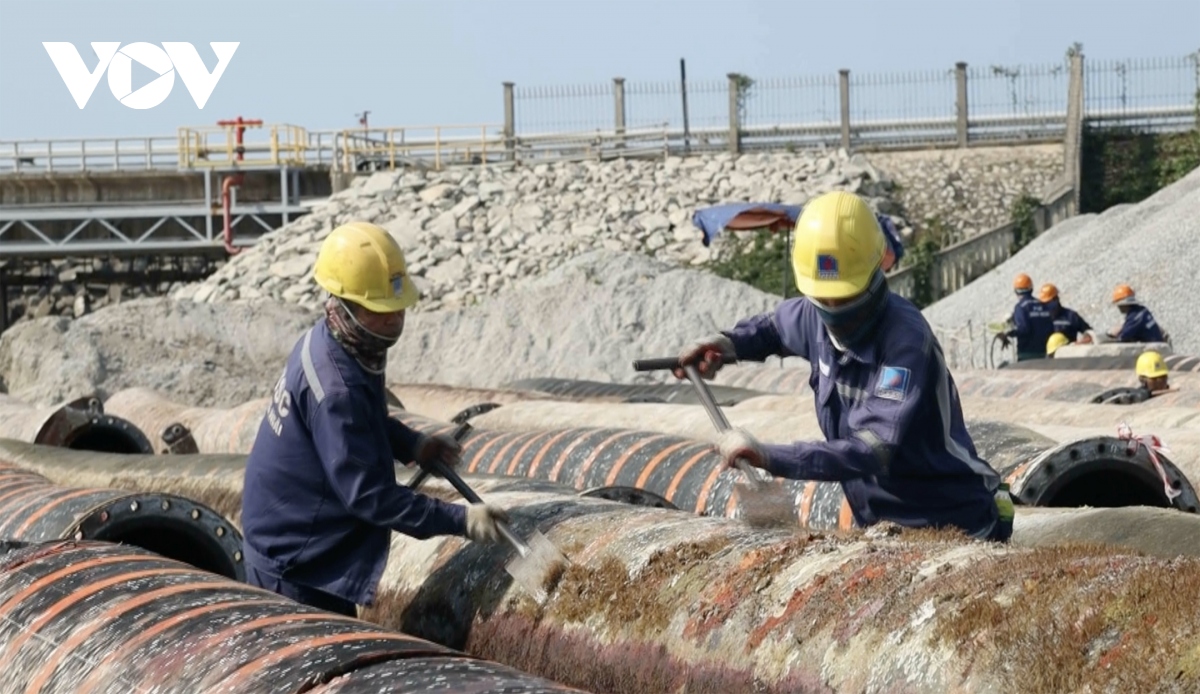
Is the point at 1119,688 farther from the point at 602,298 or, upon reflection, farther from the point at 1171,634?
the point at 602,298

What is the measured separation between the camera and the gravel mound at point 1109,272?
81.3 feet

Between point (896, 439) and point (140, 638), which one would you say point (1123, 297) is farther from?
point (140, 638)

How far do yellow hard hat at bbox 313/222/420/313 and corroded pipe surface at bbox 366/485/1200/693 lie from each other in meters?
0.84

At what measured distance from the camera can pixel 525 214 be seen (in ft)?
124

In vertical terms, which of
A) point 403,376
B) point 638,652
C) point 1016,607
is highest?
point 1016,607

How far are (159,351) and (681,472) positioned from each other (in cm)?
1911

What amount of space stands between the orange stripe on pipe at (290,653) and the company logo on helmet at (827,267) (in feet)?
5.29

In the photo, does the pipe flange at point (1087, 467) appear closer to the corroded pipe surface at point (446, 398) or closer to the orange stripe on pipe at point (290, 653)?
the orange stripe on pipe at point (290, 653)

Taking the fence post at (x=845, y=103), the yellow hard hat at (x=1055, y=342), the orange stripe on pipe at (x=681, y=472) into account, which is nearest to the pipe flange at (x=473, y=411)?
the orange stripe on pipe at (x=681, y=472)

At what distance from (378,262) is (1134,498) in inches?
138

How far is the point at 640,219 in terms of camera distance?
37.4 meters

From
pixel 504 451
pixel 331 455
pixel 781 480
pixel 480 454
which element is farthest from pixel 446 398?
pixel 331 455

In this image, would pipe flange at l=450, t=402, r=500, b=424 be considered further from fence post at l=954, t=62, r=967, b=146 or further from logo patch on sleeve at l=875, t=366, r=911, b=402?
fence post at l=954, t=62, r=967, b=146

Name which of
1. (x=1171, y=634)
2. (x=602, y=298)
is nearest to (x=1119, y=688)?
(x=1171, y=634)
